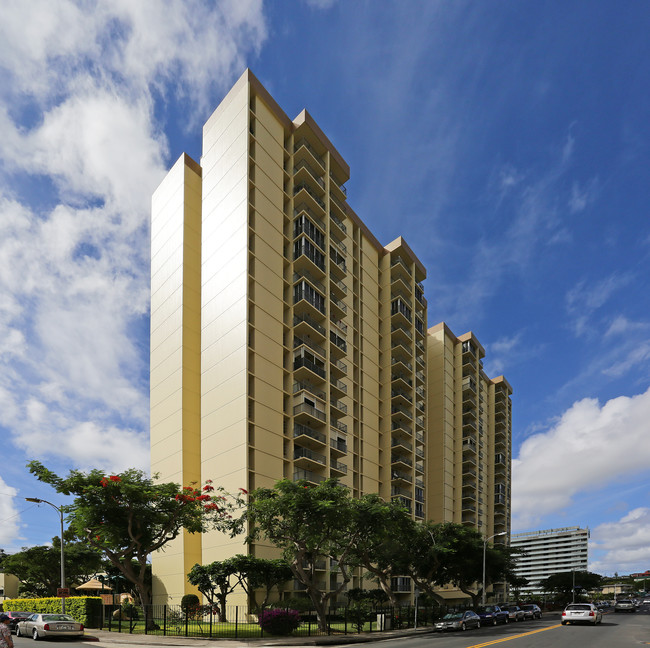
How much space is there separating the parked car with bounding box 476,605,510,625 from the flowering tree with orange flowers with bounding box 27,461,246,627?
2330 cm

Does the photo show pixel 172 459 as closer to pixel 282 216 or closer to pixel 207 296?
pixel 207 296

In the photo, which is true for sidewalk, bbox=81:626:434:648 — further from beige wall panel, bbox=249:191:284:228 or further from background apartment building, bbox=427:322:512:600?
background apartment building, bbox=427:322:512:600

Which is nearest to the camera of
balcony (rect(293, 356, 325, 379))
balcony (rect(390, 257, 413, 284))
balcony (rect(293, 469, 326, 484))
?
balcony (rect(293, 469, 326, 484))

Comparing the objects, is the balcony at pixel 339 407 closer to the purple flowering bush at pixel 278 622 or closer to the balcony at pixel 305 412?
the balcony at pixel 305 412

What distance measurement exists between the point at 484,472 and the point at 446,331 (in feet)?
97.8

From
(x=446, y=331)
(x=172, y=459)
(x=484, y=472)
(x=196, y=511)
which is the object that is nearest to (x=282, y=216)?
(x=172, y=459)

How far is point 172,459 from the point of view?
5712cm

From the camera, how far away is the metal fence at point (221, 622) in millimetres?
33750

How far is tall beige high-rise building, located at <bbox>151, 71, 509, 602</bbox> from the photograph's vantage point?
2058 inches

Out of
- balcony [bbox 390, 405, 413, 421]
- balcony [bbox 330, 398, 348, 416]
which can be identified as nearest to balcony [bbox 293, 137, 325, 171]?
balcony [bbox 330, 398, 348, 416]

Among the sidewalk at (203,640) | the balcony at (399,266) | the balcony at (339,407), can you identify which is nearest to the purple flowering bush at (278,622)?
the sidewalk at (203,640)

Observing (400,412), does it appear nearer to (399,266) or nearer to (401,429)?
(401,429)

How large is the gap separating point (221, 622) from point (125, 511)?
10463mm

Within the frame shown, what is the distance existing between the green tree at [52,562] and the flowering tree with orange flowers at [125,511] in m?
32.3
